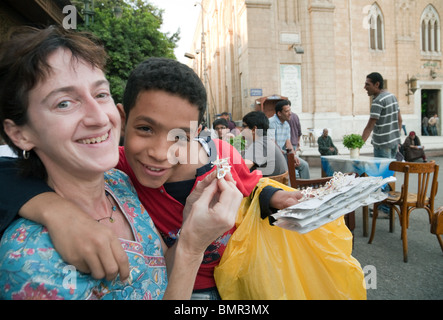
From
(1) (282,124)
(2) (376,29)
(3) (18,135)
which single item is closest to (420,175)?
(1) (282,124)

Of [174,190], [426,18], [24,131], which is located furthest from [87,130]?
[426,18]

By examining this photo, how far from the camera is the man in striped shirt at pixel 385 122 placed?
4.94m

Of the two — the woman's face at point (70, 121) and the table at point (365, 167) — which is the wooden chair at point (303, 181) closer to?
the table at point (365, 167)

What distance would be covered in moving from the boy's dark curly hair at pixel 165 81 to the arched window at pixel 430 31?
24917 millimetres

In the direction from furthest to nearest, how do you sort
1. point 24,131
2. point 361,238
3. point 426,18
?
point 426,18 < point 361,238 < point 24,131

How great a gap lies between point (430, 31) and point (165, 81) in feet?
85.0

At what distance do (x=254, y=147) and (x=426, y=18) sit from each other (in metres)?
23.3

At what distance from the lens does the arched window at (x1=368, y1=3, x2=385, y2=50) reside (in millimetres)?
18891

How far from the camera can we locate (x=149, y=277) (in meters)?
1.04

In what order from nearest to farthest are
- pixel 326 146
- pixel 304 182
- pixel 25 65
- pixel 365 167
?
1. pixel 25 65
2. pixel 304 182
3. pixel 365 167
4. pixel 326 146

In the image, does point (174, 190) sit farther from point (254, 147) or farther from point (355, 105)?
point (355, 105)

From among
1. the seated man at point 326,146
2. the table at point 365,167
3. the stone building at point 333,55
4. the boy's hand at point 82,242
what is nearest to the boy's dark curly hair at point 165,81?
the boy's hand at point 82,242

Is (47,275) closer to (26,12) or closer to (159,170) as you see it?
(159,170)

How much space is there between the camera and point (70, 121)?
0.90 metres
